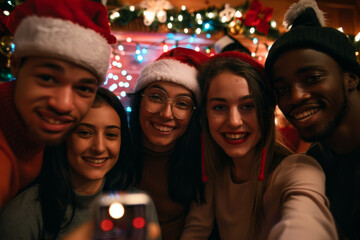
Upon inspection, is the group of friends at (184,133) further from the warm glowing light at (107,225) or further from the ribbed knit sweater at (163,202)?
the warm glowing light at (107,225)

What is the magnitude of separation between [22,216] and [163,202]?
0.76m

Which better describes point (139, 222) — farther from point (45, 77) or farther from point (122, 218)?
point (45, 77)

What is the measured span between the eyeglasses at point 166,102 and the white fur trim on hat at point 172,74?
70 mm

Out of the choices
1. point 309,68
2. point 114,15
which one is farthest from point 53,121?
point 114,15

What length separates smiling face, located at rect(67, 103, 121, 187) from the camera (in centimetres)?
106

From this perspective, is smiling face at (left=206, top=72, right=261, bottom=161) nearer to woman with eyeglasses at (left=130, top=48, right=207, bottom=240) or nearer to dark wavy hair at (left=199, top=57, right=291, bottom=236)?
dark wavy hair at (left=199, top=57, right=291, bottom=236)

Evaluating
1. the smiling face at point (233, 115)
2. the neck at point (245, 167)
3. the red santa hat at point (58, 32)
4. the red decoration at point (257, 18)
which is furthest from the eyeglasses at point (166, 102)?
the red decoration at point (257, 18)

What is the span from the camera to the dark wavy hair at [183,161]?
146 centimetres

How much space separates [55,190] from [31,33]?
605 mm

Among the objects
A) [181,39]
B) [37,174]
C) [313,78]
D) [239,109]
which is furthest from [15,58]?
[181,39]

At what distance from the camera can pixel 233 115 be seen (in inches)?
48.7

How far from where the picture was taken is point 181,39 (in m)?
3.12

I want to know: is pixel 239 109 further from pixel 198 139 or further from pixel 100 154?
pixel 100 154

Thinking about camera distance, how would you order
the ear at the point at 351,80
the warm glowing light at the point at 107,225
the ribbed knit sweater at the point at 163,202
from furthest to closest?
the ribbed knit sweater at the point at 163,202
the ear at the point at 351,80
the warm glowing light at the point at 107,225
